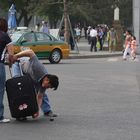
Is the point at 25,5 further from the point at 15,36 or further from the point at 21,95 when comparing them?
the point at 21,95

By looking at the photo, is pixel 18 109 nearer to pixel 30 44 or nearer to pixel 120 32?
pixel 30 44

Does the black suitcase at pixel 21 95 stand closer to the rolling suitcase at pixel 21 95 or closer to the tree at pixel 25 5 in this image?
the rolling suitcase at pixel 21 95

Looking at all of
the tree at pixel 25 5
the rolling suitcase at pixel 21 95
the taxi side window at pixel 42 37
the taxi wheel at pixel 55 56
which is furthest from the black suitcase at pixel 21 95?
the tree at pixel 25 5

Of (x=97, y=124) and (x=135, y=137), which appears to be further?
(x=97, y=124)

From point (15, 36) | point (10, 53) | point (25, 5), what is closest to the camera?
point (10, 53)

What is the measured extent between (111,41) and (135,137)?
3084 cm

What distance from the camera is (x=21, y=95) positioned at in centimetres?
987

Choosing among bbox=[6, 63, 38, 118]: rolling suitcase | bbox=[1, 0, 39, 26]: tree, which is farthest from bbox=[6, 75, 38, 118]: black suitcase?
bbox=[1, 0, 39, 26]: tree

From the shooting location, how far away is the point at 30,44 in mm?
26141

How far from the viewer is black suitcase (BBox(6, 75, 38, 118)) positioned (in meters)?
9.85

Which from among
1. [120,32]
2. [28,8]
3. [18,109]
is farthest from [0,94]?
[28,8]

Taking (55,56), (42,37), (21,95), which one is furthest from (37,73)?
(55,56)

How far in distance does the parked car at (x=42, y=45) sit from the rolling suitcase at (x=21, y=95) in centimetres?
1592

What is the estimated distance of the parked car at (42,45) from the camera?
26.3 metres
